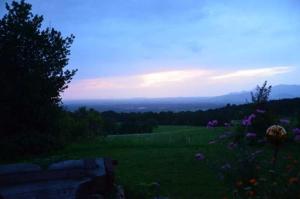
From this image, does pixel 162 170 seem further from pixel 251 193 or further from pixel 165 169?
pixel 251 193

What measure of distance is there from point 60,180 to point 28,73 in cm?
899

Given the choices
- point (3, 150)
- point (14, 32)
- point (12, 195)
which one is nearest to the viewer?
point (12, 195)

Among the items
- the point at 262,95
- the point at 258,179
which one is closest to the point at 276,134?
the point at 258,179

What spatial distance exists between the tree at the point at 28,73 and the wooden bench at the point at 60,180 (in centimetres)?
814

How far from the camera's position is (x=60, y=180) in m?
5.79

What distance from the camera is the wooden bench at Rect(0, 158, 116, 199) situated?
5395 mm

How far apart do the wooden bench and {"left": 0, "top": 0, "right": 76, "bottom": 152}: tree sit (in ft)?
26.7

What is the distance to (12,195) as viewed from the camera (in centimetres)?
525

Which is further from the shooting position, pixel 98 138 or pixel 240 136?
pixel 98 138

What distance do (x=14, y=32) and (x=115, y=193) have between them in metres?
9.87

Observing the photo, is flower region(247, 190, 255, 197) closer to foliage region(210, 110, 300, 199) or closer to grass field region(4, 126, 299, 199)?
foliage region(210, 110, 300, 199)

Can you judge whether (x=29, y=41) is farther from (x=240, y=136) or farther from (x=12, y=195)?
(x=12, y=195)

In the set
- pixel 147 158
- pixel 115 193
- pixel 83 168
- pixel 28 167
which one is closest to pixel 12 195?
pixel 28 167

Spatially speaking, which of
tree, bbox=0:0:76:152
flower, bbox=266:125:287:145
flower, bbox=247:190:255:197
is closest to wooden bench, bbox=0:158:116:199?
flower, bbox=247:190:255:197
